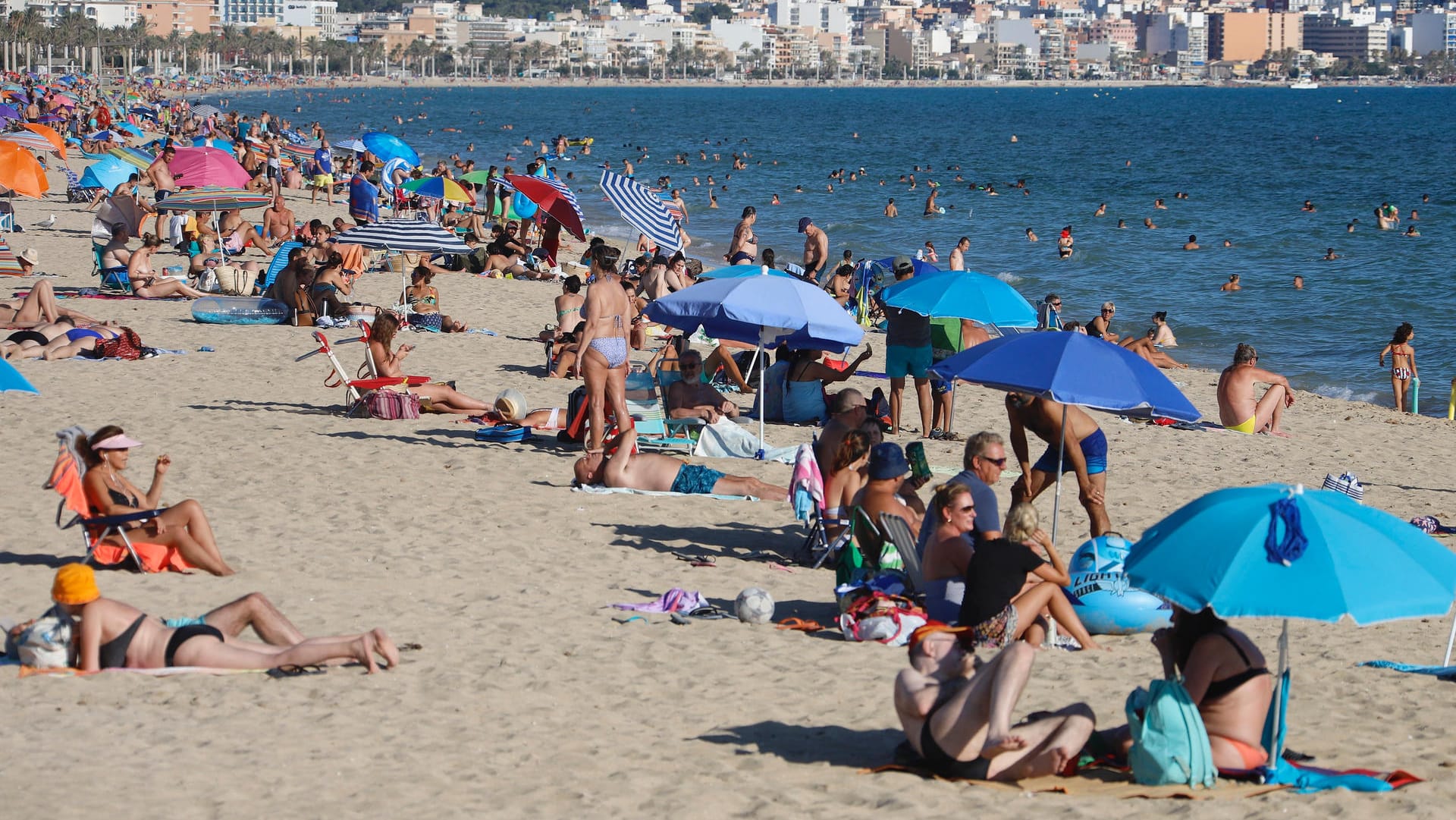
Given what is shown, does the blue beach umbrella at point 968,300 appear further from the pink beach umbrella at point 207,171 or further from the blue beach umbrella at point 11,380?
the pink beach umbrella at point 207,171

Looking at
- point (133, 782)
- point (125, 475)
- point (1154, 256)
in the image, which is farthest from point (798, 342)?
point (1154, 256)

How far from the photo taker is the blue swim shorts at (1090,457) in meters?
8.02

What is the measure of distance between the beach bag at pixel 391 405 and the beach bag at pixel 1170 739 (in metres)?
6.99

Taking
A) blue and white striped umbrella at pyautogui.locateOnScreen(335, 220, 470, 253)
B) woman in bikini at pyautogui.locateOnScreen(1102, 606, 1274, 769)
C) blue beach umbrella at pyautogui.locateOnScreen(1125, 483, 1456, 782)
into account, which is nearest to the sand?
woman in bikini at pyautogui.locateOnScreen(1102, 606, 1274, 769)

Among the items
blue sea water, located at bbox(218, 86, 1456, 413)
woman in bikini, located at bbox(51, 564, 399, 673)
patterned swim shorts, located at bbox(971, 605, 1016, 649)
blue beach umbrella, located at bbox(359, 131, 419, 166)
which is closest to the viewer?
woman in bikini, located at bbox(51, 564, 399, 673)

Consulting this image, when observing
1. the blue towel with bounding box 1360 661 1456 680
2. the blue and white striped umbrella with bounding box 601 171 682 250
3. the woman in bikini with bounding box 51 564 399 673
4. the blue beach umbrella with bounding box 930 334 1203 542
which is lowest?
the blue towel with bounding box 1360 661 1456 680

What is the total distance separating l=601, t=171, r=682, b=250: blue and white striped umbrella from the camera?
1177 cm

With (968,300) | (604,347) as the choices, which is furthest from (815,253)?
(604,347)

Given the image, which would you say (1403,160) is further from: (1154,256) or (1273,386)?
(1273,386)

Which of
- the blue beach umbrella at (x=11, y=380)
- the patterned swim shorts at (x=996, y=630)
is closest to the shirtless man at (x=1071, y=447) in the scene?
the patterned swim shorts at (x=996, y=630)

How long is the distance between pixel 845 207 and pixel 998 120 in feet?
217

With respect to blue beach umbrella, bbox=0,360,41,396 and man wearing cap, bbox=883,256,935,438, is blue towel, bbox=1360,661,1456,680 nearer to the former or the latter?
man wearing cap, bbox=883,256,935,438

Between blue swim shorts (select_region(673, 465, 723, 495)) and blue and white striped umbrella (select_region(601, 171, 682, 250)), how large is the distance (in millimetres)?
3171

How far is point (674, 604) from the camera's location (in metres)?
6.84
